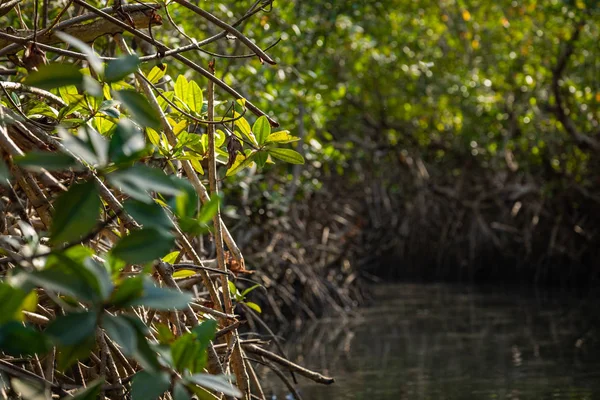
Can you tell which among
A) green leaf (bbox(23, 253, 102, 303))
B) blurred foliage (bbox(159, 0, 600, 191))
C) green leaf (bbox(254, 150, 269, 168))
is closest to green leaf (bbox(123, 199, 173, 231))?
green leaf (bbox(23, 253, 102, 303))

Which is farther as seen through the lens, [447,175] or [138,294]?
[447,175]

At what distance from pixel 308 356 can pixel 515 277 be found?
19.4 feet

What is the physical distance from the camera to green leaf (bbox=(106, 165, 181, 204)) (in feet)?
3.98

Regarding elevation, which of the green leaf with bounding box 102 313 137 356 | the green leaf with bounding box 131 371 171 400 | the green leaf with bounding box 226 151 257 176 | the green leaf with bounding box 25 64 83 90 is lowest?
the green leaf with bounding box 131 371 171 400

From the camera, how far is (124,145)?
126cm

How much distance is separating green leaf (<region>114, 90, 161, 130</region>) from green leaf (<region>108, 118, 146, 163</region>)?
0.08 ft

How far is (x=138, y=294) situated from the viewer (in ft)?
3.98

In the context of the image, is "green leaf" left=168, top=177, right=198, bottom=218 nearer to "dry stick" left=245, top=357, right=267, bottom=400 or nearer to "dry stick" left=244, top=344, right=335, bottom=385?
"dry stick" left=245, top=357, right=267, bottom=400

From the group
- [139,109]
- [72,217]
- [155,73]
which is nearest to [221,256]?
[155,73]

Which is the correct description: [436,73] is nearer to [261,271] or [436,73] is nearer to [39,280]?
[261,271]

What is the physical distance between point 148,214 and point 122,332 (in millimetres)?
173

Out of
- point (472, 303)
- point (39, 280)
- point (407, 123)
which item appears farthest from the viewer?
point (407, 123)

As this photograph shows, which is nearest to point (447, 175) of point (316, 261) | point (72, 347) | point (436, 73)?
point (436, 73)

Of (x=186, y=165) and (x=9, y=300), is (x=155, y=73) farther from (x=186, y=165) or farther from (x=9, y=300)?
(x=9, y=300)
